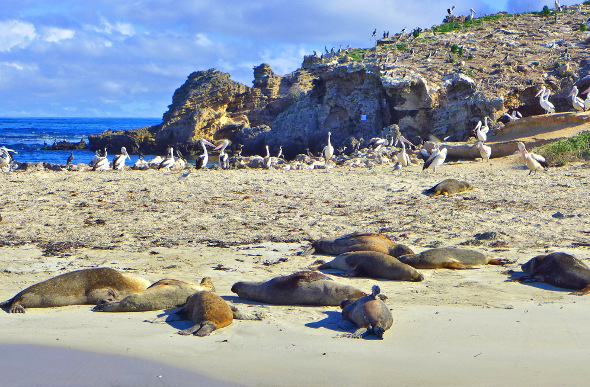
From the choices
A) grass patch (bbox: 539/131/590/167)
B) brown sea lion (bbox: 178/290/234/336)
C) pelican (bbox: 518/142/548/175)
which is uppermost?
grass patch (bbox: 539/131/590/167)

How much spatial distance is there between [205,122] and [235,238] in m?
40.1

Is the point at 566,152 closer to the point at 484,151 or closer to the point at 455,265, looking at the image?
the point at 484,151

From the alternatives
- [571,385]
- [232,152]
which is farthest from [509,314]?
[232,152]

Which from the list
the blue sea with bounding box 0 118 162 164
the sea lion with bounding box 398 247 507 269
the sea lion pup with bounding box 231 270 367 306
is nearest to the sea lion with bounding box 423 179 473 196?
the sea lion with bounding box 398 247 507 269

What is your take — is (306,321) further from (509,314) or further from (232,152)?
(232,152)

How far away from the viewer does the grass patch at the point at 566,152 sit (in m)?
17.0

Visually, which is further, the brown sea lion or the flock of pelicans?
the flock of pelicans

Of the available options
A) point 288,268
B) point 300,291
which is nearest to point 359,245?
point 288,268

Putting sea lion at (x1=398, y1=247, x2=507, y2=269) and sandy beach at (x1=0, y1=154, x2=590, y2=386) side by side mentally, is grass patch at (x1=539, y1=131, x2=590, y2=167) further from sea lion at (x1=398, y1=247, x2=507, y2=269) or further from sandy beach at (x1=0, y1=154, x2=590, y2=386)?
sea lion at (x1=398, y1=247, x2=507, y2=269)

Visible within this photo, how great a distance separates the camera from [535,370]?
14.9 ft

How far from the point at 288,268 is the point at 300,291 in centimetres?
143

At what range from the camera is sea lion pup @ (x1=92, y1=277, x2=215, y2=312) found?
6.28m

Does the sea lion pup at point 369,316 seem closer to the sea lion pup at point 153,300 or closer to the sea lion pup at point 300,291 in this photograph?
the sea lion pup at point 300,291

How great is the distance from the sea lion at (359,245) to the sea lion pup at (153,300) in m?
2.50
